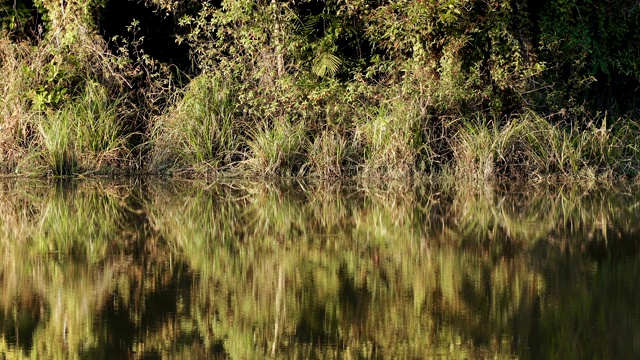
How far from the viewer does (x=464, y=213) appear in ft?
37.6

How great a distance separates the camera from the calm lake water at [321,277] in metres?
5.77

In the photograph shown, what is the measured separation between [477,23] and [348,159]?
114 inches

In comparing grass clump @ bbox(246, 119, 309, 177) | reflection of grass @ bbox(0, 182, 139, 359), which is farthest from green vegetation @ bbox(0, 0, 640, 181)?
reflection of grass @ bbox(0, 182, 139, 359)

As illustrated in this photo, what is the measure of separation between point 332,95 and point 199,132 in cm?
210

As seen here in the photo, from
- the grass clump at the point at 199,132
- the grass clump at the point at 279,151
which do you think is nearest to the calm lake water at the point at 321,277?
the grass clump at the point at 279,151

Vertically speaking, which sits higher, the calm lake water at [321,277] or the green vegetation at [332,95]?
the green vegetation at [332,95]

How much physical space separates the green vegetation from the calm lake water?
2611 mm

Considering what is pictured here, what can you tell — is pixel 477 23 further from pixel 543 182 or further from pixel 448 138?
pixel 543 182

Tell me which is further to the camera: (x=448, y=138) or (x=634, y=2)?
(x=634, y=2)

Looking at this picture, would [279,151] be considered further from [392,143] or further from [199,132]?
[392,143]

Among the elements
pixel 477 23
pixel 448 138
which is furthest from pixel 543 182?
pixel 477 23

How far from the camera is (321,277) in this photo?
25.1ft

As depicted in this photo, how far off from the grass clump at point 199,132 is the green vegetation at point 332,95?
30mm

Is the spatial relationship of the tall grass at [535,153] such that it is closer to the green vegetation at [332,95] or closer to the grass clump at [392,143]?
the green vegetation at [332,95]
